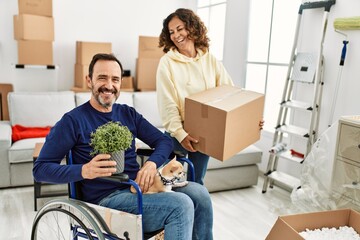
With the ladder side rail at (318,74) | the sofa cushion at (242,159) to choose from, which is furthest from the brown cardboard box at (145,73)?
the ladder side rail at (318,74)

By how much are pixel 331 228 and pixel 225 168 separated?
134 cm

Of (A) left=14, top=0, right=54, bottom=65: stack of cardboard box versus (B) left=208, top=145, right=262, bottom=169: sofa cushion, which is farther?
(A) left=14, top=0, right=54, bottom=65: stack of cardboard box

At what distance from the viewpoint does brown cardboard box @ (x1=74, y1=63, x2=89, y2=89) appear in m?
3.98

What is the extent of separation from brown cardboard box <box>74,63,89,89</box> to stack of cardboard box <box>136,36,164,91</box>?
2.09 ft

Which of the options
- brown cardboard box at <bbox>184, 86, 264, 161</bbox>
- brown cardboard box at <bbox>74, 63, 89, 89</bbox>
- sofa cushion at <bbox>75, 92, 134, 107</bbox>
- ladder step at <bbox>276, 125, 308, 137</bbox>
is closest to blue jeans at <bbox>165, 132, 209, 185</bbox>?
brown cardboard box at <bbox>184, 86, 264, 161</bbox>

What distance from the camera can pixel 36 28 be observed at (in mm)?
3668

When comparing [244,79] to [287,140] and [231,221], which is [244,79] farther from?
[231,221]

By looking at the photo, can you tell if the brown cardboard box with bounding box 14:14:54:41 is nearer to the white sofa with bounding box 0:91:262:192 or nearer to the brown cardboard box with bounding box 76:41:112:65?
the brown cardboard box with bounding box 76:41:112:65

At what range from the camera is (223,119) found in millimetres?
1694

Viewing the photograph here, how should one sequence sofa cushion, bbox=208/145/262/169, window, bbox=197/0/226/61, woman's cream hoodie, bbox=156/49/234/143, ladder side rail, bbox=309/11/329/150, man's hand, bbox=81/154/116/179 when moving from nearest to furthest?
man's hand, bbox=81/154/116/179, woman's cream hoodie, bbox=156/49/234/143, ladder side rail, bbox=309/11/329/150, sofa cushion, bbox=208/145/262/169, window, bbox=197/0/226/61

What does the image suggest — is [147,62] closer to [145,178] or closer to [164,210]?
[145,178]

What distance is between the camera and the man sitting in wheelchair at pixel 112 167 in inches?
57.5

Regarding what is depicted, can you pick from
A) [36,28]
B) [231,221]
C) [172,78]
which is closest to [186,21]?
[172,78]

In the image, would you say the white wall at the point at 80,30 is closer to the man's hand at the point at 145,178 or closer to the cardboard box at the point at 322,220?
the man's hand at the point at 145,178
